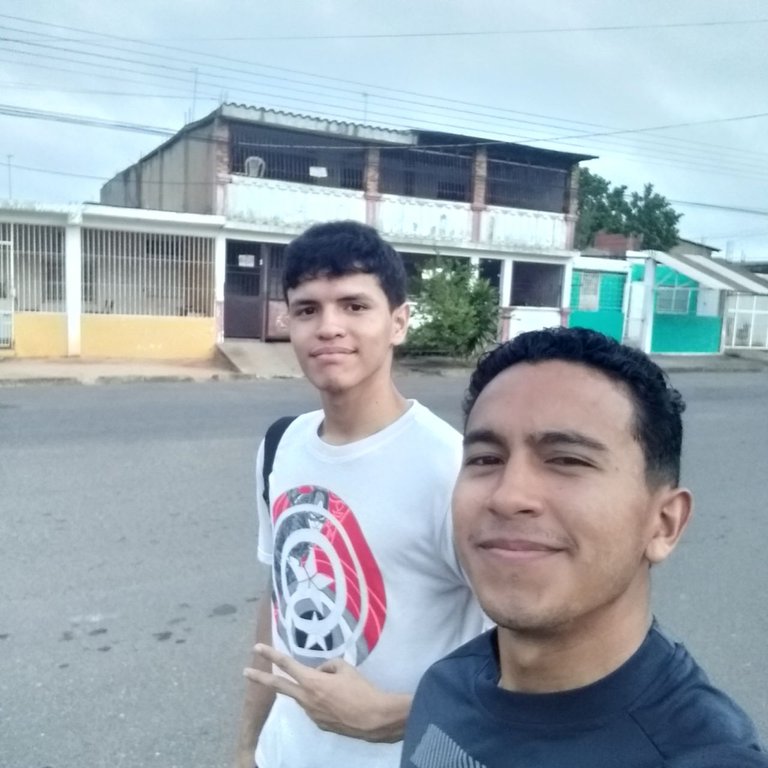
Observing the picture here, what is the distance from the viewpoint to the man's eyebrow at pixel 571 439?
1110 millimetres

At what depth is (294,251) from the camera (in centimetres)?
186

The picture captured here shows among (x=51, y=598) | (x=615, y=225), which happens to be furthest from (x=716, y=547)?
(x=615, y=225)

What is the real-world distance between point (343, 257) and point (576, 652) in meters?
1.01

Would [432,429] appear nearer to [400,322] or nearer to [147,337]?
[400,322]

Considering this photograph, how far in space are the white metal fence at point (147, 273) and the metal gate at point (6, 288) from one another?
1351 mm

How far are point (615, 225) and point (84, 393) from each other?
1431 inches

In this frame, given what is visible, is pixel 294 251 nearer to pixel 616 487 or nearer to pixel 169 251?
pixel 616 487

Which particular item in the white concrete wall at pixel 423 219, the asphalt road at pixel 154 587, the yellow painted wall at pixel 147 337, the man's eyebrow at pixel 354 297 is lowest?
the asphalt road at pixel 154 587

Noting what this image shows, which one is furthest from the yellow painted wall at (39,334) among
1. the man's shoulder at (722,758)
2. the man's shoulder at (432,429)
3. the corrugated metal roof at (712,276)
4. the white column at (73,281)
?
the corrugated metal roof at (712,276)

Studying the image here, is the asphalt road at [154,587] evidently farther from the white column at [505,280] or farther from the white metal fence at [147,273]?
the white column at [505,280]

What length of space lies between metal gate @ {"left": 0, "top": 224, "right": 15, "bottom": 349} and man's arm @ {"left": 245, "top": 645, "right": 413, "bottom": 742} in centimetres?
1580

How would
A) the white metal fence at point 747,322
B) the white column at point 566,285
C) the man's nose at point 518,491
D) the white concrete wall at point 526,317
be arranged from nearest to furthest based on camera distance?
the man's nose at point 518,491, the white concrete wall at point 526,317, the white column at point 566,285, the white metal fence at point 747,322

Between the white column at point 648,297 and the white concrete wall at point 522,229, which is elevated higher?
the white concrete wall at point 522,229

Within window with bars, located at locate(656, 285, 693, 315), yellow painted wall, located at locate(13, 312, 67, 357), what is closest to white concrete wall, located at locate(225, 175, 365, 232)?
yellow painted wall, located at locate(13, 312, 67, 357)
